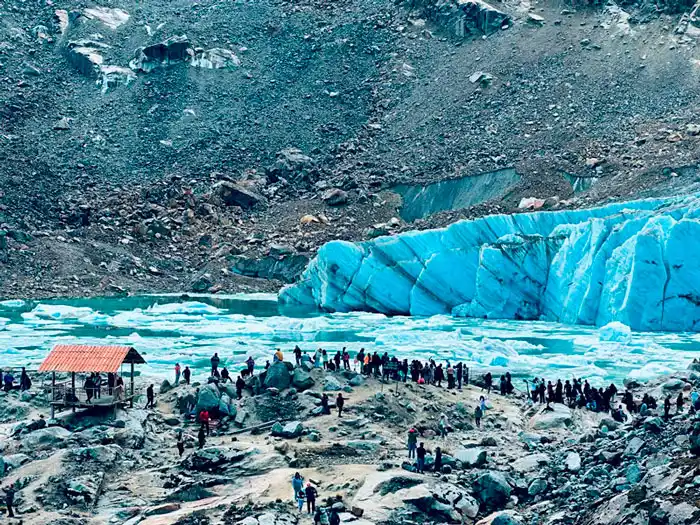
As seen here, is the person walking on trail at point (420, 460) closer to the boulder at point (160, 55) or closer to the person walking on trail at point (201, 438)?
the person walking on trail at point (201, 438)

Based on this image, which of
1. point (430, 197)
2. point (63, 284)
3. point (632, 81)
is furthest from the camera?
point (632, 81)

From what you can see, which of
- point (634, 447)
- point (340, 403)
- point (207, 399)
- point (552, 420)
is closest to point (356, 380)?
point (340, 403)

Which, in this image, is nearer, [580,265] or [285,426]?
[285,426]

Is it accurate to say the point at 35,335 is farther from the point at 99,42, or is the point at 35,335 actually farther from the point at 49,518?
the point at 99,42

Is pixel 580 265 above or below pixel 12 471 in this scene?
above

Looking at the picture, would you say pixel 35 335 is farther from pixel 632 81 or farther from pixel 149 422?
pixel 632 81

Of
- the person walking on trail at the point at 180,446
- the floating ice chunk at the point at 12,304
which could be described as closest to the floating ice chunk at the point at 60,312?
the floating ice chunk at the point at 12,304

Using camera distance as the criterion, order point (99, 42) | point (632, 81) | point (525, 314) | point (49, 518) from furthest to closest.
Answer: point (99, 42) → point (632, 81) → point (525, 314) → point (49, 518)

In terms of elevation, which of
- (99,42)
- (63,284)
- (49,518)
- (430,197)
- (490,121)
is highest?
(99,42)

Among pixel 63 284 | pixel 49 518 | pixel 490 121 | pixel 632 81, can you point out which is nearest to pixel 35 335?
pixel 63 284
